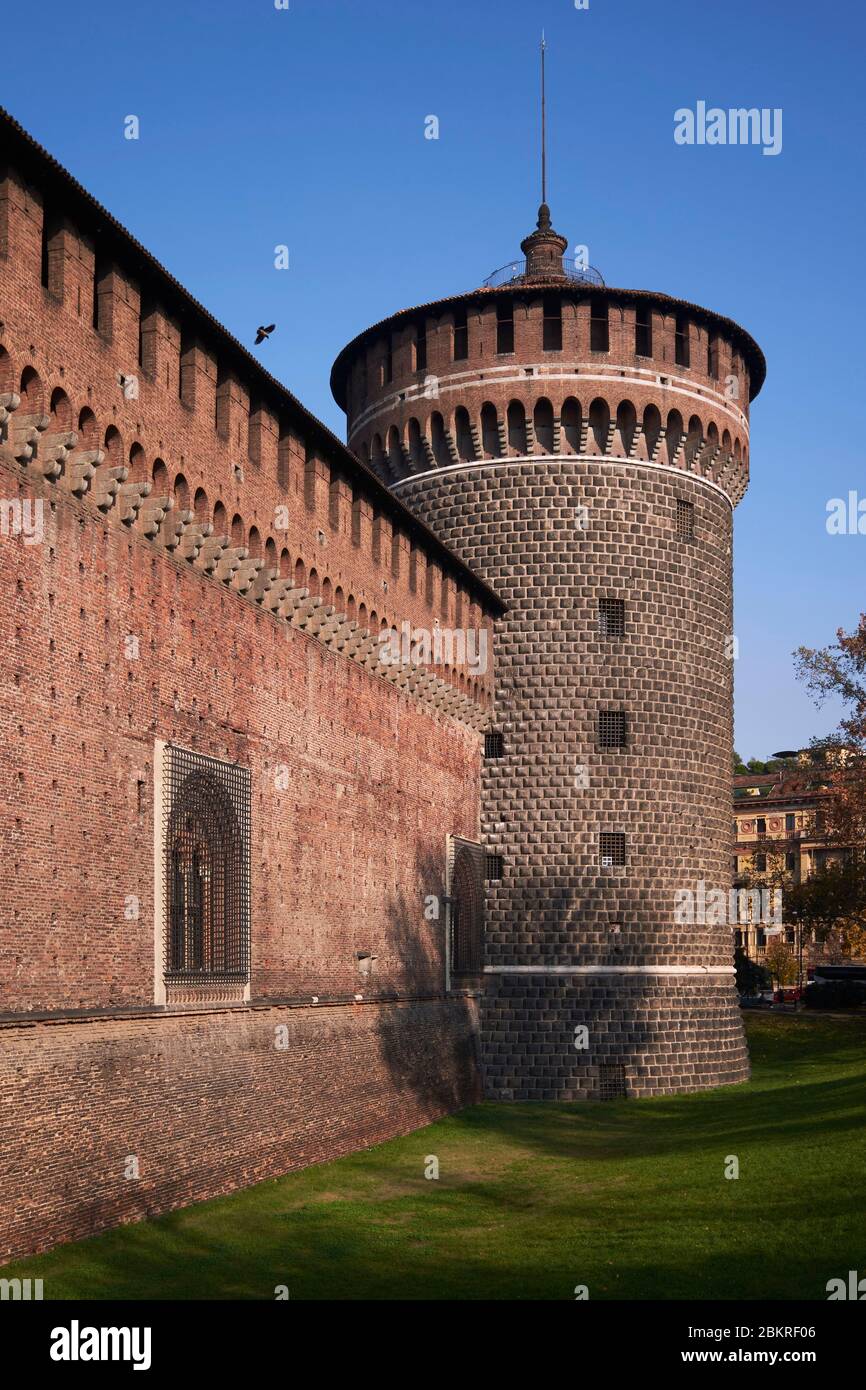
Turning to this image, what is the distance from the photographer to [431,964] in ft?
98.7

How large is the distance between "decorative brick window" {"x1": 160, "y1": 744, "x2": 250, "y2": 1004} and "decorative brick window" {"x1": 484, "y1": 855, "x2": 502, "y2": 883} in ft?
41.1

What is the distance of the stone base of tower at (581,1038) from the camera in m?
32.6

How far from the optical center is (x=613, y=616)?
34438 mm

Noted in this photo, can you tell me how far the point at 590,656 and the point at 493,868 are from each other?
5145 mm

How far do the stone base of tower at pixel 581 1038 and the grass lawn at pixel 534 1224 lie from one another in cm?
425

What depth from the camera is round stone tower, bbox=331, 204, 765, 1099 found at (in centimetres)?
3303

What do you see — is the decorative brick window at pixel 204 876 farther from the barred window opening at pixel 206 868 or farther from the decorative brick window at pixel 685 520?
the decorative brick window at pixel 685 520

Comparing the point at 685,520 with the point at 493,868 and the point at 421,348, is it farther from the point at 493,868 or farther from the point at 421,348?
the point at 493,868

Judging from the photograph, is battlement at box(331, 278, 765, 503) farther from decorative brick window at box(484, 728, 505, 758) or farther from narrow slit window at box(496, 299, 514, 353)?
decorative brick window at box(484, 728, 505, 758)

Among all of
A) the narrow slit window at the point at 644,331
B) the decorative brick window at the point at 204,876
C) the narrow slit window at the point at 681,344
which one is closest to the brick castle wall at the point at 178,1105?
the decorative brick window at the point at 204,876

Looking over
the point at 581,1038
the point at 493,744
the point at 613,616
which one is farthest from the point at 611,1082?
the point at 613,616

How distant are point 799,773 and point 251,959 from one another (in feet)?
96.7
